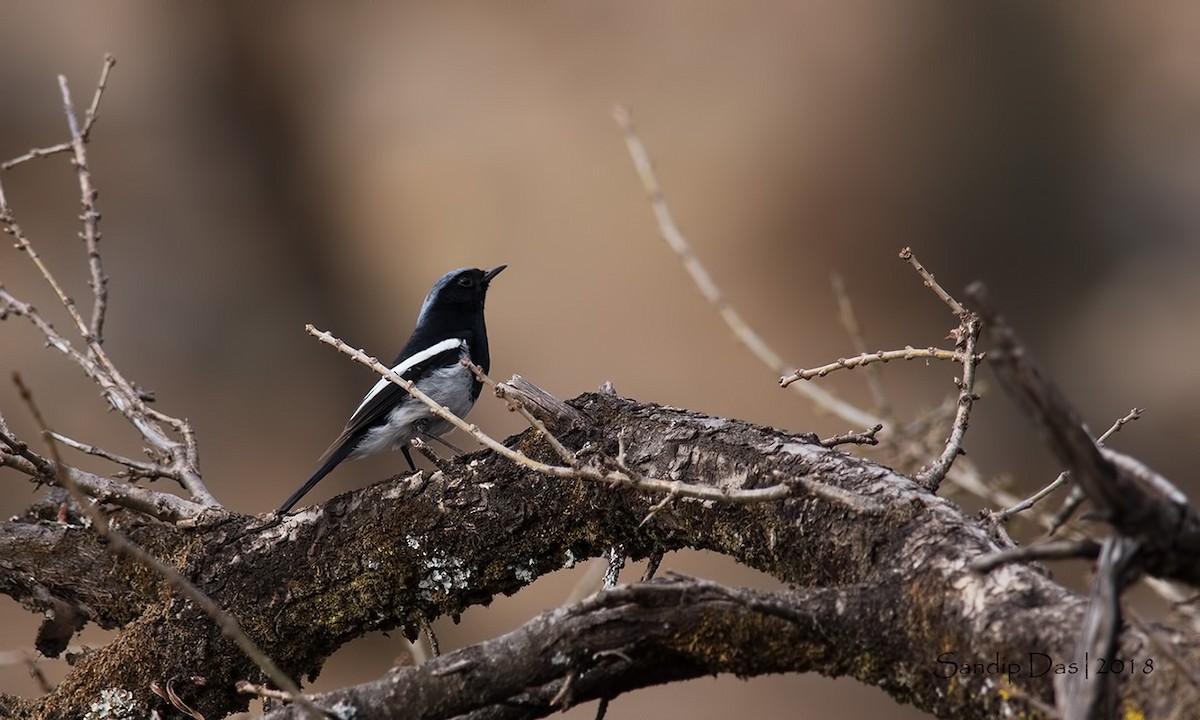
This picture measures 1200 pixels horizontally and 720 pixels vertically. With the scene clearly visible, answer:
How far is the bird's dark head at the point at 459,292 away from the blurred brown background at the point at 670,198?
143 inches

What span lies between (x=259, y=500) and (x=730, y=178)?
5331 millimetres

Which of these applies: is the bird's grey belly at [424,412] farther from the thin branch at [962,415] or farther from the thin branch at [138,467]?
the thin branch at [962,415]

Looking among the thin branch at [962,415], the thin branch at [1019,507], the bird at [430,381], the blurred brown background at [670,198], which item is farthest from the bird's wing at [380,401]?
the blurred brown background at [670,198]

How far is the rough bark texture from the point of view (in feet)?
7.05

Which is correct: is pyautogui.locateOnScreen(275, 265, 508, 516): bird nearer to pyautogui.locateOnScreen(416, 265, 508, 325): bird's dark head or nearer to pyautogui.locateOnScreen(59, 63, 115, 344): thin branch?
pyautogui.locateOnScreen(416, 265, 508, 325): bird's dark head

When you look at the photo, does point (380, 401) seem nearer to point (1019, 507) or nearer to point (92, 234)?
point (92, 234)

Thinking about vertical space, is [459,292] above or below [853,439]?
above

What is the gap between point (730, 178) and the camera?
9867 millimetres

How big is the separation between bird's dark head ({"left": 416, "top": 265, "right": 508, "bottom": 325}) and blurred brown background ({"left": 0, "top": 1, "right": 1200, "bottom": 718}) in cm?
364

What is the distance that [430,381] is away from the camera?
5.73 metres

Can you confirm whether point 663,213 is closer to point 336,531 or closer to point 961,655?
point 336,531

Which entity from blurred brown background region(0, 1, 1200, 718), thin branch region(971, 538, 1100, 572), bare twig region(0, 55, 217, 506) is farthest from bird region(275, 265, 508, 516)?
blurred brown background region(0, 1, 1200, 718)

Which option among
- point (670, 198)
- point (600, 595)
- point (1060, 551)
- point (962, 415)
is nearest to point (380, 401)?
point (962, 415)

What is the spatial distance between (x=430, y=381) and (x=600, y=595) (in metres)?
3.66
